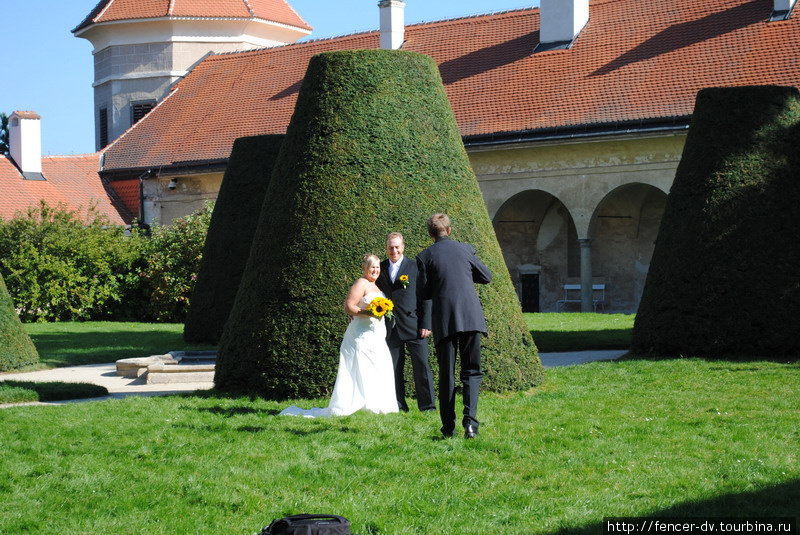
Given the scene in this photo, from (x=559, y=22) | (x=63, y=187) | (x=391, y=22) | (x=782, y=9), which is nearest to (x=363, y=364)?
(x=782, y=9)

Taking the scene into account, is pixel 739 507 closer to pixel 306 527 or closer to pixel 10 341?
pixel 306 527

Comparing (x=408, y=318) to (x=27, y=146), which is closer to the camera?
(x=408, y=318)

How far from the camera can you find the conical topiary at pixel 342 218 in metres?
10.0

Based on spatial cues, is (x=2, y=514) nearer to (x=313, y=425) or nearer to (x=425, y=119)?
(x=313, y=425)

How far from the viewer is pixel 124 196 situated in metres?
38.4

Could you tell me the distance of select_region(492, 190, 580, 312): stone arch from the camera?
108 feet

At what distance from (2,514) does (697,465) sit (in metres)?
4.27

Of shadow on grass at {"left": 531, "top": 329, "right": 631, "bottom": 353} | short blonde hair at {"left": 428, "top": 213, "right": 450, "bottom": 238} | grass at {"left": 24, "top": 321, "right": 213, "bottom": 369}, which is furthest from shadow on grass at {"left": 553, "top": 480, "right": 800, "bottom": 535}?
grass at {"left": 24, "top": 321, "right": 213, "bottom": 369}

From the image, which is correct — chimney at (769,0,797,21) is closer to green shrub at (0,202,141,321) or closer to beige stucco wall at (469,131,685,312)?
beige stucco wall at (469,131,685,312)

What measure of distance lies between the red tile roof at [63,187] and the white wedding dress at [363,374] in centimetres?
2698

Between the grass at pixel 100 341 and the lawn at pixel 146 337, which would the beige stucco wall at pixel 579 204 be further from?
the grass at pixel 100 341

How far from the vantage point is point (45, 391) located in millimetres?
11625

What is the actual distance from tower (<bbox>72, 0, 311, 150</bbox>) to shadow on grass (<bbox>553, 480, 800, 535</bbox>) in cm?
3824

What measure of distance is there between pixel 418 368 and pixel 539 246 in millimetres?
24276
